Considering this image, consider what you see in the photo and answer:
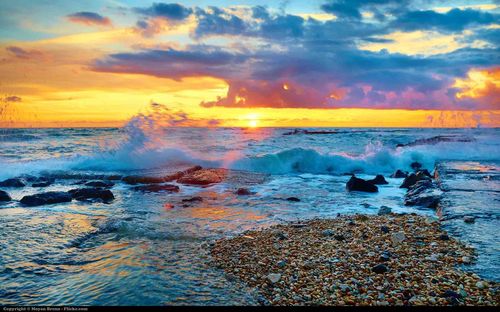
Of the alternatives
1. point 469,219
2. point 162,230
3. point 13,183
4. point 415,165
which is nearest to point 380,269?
point 469,219

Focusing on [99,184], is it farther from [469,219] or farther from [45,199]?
[469,219]

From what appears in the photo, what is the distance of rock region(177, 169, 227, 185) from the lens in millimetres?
14977

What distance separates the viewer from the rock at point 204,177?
14977 mm

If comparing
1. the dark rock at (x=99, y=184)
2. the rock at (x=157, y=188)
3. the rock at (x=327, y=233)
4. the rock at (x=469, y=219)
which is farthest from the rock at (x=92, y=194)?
the rock at (x=469, y=219)

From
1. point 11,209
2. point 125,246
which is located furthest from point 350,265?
point 11,209

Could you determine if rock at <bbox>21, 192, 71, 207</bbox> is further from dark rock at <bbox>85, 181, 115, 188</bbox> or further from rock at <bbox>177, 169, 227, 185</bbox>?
rock at <bbox>177, 169, 227, 185</bbox>

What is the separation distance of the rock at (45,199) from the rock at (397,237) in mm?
9440

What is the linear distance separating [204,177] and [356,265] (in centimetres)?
1193

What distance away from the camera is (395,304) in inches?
153

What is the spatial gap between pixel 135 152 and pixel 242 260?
17.5 meters

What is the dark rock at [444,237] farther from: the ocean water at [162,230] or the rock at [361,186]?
the rock at [361,186]

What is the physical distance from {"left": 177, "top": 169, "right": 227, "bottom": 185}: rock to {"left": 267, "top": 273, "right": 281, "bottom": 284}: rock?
33.6 feet

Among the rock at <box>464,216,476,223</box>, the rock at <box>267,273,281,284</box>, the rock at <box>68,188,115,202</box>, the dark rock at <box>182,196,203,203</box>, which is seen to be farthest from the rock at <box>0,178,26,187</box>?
the rock at <box>464,216,476,223</box>

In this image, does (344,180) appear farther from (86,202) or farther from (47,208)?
(47,208)
